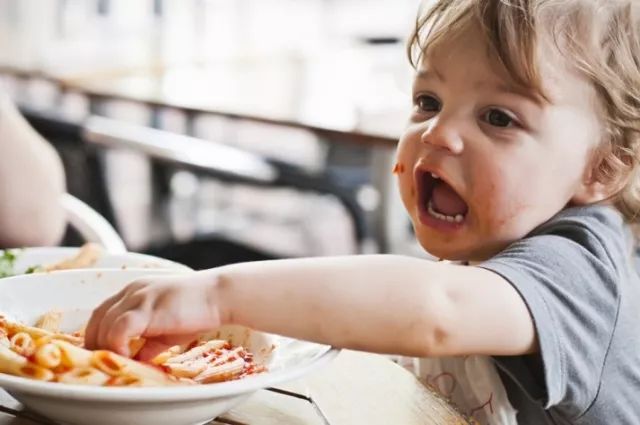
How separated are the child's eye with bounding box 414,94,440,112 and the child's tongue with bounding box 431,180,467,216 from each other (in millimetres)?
95

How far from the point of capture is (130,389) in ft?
2.56

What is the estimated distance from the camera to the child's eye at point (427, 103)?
46.4 inches

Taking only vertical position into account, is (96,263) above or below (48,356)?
below

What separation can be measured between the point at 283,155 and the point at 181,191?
614mm

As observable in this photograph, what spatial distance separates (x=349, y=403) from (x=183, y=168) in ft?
6.88

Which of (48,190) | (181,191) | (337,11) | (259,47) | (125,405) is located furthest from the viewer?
(337,11)

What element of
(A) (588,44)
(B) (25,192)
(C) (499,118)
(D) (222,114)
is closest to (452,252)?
(C) (499,118)

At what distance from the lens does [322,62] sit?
4.01 metres

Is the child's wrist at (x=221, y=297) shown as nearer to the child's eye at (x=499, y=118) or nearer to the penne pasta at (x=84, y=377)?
the penne pasta at (x=84, y=377)

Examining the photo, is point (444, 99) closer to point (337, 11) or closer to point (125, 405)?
point (125, 405)

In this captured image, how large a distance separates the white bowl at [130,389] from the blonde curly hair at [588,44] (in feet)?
1.37

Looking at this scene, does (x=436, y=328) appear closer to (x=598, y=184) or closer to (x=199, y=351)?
(x=199, y=351)

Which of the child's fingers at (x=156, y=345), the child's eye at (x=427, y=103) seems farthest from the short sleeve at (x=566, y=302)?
the child's fingers at (x=156, y=345)

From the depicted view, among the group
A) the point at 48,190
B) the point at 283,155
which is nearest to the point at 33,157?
the point at 48,190
